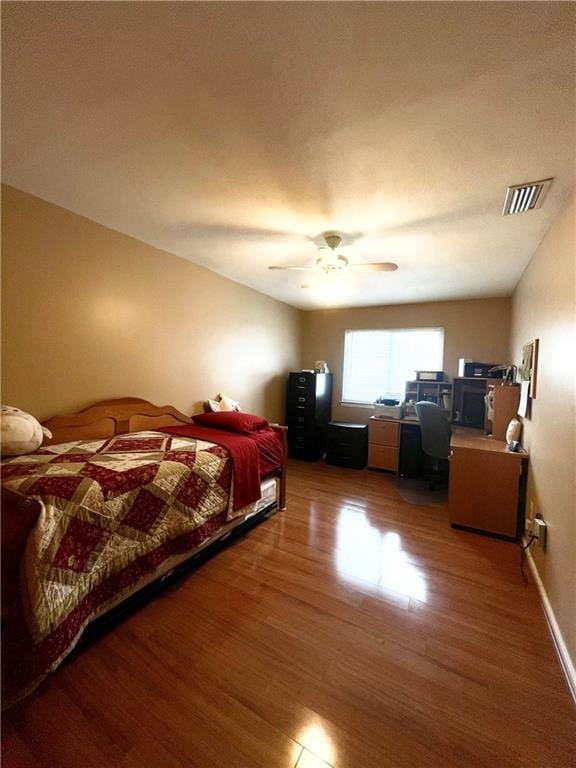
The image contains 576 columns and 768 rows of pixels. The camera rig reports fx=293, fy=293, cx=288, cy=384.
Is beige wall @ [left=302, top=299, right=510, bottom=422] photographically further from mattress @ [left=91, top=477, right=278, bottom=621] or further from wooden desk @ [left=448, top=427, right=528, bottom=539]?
mattress @ [left=91, top=477, right=278, bottom=621]

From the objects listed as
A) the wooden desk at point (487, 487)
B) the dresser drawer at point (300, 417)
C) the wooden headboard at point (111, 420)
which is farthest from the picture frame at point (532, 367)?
the wooden headboard at point (111, 420)

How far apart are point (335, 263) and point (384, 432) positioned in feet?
8.17

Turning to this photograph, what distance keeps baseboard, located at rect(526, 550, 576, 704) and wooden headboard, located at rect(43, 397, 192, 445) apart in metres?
2.94

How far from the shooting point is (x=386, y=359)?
4.60 metres

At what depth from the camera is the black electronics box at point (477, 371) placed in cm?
353

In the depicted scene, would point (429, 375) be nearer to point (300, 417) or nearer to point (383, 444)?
point (383, 444)

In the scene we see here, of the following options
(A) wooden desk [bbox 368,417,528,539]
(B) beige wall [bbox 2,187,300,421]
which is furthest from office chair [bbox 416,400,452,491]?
(B) beige wall [bbox 2,187,300,421]

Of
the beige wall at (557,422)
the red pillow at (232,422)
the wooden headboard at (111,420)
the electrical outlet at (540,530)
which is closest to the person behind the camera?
the beige wall at (557,422)

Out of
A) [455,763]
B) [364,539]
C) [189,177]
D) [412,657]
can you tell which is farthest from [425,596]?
[189,177]

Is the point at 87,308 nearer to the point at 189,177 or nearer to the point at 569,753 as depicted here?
the point at 189,177

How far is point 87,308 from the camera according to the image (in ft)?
7.27

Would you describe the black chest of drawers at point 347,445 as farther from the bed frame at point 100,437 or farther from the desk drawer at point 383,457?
the bed frame at point 100,437

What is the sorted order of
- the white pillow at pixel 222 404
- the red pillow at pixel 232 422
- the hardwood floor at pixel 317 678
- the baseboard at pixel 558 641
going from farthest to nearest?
the white pillow at pixel 222 404 < the red pillow at pixel 232 422 < the baseboard at pixel 558 641 < the hardwood floor at pixel 317 678

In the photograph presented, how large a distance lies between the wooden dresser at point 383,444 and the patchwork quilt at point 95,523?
99.6 inches
